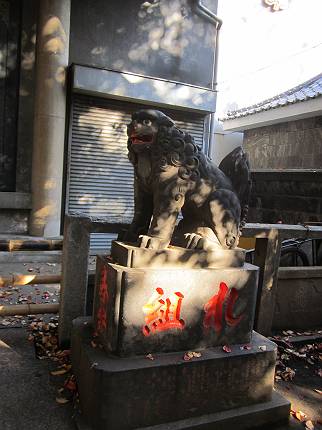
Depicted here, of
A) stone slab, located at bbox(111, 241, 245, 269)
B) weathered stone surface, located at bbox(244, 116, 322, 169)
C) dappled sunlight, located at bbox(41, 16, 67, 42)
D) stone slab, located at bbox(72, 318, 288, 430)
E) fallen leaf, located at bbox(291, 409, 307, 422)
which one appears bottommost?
fallen leaf, located at bbox(291, 409, 307, 422)

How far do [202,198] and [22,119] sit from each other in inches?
239

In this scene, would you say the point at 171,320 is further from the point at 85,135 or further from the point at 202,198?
the point at 85,135

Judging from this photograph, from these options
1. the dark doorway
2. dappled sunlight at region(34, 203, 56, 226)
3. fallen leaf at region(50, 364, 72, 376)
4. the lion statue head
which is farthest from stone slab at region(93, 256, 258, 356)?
the dark doorway

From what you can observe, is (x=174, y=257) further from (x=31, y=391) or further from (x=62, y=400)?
(x=31, y=391)

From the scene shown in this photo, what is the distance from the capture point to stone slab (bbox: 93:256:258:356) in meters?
2.68

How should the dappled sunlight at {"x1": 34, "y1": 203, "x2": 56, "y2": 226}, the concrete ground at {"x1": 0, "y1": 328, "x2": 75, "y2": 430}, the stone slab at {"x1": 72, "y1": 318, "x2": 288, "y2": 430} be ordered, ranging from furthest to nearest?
the dappled sunlight at {"x1": 34, "y1": 203, "x2": 56, "y2": 226} → the concrete ground at {"x1": 0, "y1": 328, "x2": 75, "y2": 430} → the stone slab at {"x1": 72, "y1": 318, "x2": 288, "y2": 430}

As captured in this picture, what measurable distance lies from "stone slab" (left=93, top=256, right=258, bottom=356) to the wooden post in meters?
1.21

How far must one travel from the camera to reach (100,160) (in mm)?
8922

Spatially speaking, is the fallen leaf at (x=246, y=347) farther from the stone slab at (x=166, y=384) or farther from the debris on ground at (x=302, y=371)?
the debris on ground at (x=302, y=371)

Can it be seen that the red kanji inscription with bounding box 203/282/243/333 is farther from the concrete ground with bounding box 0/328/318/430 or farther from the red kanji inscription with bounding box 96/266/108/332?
the concrete ground with bounding box 0/328/318/430

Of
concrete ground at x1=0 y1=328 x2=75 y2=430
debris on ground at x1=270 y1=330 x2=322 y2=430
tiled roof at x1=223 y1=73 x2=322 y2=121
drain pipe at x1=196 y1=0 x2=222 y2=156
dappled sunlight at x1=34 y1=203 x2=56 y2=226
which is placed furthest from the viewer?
tiled roof at x1=223 y1=73 x2=322 y2=121

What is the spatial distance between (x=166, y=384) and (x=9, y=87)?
713 cm

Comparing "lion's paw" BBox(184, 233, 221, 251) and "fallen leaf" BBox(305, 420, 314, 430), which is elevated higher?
"lion's paw" BBox(184, 233, 221, 251)

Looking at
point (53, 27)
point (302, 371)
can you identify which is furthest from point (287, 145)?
point (302, 371)
